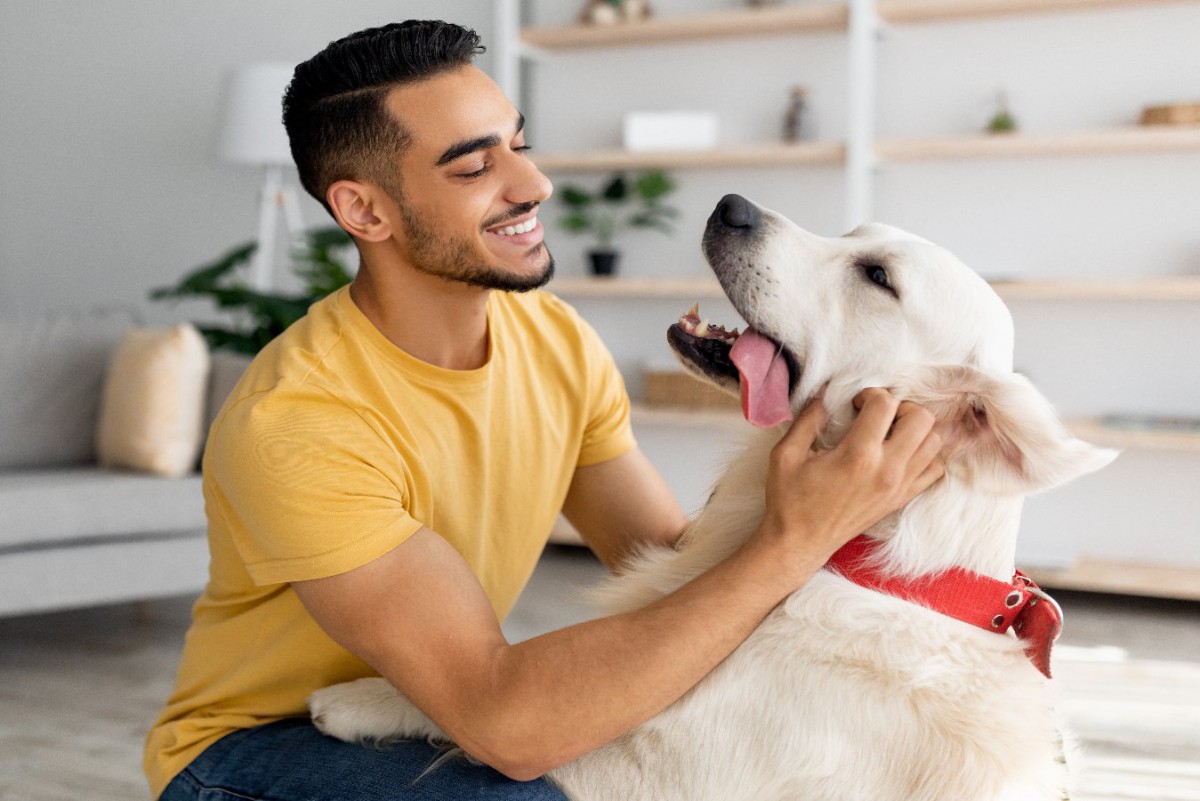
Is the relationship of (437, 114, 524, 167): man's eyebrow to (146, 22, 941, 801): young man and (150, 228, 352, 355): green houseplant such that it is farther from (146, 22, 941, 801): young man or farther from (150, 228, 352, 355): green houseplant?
(150, 228, 352, 355): green houseplant

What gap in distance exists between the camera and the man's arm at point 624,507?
1657 millimetres

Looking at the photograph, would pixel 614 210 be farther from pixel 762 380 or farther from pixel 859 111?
pixel 762 380

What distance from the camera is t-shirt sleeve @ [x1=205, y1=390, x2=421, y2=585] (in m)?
1.22

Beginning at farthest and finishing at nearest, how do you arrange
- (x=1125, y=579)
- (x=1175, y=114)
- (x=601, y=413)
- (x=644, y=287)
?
(x=644, y=287) → (x=1125, y=579) → (x=1175, y=114) → (x=601, y=413)

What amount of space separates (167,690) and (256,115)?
2.35 meters

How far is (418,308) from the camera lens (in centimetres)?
148

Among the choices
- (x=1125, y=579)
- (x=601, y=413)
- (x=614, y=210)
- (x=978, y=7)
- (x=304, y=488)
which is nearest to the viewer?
(x=304, y=488)

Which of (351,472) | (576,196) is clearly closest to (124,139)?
(576,196)

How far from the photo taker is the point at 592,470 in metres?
1.70

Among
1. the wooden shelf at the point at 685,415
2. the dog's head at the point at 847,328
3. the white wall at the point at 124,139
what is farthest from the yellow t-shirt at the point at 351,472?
the white wall at the point at 124,139

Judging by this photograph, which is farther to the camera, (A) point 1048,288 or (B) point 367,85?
(A) point 1048,288

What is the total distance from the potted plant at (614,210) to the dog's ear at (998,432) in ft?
10.9

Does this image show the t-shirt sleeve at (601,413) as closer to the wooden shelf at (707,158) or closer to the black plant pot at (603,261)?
the wooden shelf at (707,158)

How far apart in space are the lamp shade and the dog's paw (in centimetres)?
346
